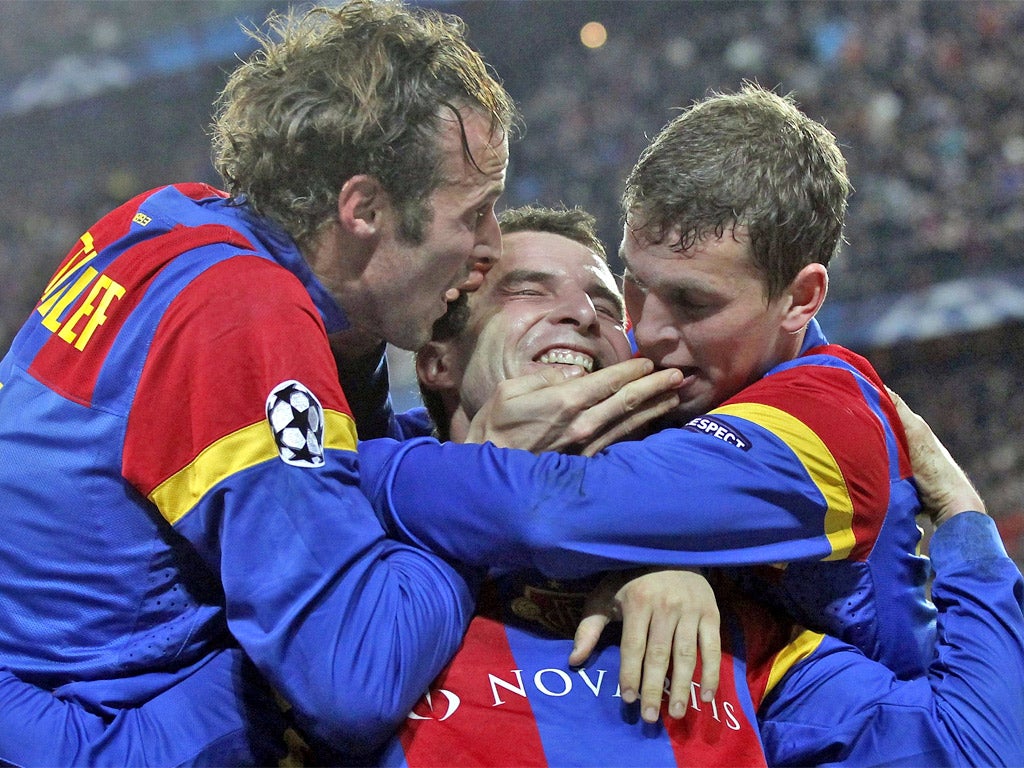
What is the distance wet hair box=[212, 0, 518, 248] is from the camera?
250 cm

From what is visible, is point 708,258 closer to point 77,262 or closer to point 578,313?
point 578,313

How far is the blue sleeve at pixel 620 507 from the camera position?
6.85ft

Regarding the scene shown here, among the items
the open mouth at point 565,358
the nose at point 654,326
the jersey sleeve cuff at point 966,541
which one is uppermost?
the nose at point 654,326

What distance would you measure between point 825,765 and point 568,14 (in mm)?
14614

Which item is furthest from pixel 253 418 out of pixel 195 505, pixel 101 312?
pixel 101 312

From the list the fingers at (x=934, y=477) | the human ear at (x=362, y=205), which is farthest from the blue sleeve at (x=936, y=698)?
the human ear at (x=362, y=205)

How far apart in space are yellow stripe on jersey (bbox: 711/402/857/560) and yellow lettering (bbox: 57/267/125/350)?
1282 millimetres

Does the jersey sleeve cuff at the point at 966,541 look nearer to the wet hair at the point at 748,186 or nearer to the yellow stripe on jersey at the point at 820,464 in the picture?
the yellow stripe on jersey at the point at 820,464

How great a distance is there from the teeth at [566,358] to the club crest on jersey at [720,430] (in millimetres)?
556

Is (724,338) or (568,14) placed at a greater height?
(568,14)

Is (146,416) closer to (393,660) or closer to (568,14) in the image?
(393,660)

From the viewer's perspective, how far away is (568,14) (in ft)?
51.2

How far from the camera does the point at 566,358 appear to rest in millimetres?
2777

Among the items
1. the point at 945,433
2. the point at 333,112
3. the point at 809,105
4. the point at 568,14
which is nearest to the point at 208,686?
the point at 333,112
